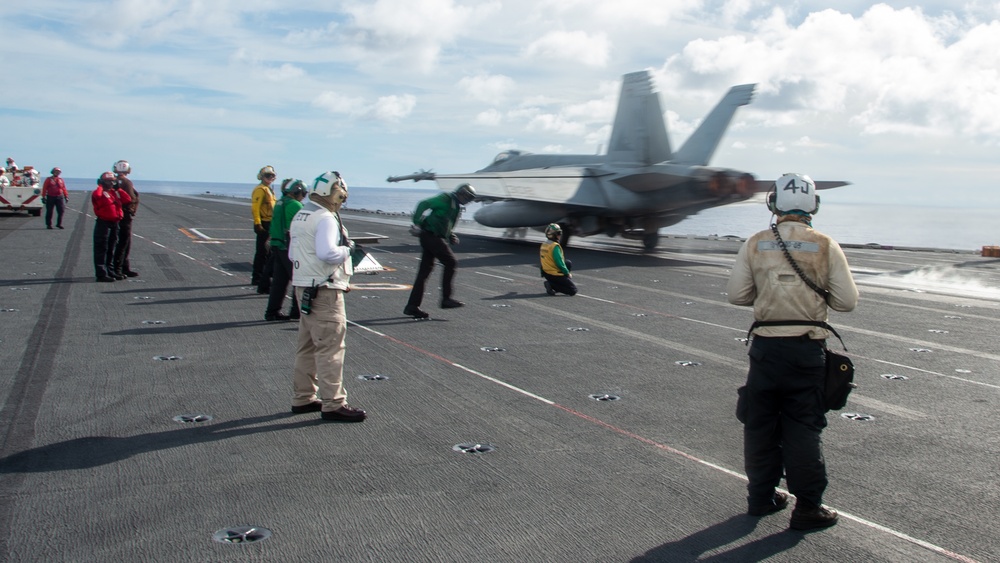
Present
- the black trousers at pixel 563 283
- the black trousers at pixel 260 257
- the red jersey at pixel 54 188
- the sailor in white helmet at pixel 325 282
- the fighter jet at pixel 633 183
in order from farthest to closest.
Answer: the red jersey at pixel 54 188
the fighter jet at pixel 633 183
the black trousers at pixel 563 283
the black trousers at pixel 260 257
the sailor in white helmet at pixel 325 282

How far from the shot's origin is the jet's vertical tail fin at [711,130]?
24108 millimetres

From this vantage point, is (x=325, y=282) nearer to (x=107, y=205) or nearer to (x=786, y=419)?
(x=786, y=419)

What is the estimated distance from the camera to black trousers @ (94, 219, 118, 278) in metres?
14.2

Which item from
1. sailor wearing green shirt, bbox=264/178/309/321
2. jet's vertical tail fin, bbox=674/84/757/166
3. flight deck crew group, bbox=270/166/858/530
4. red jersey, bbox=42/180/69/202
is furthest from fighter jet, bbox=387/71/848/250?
flight deck crew group, bbox=270/166/858/530

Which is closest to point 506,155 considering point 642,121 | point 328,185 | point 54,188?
point 642,121

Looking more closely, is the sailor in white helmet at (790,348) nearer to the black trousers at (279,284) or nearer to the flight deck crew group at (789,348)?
the flight deck crew group at (789,348)

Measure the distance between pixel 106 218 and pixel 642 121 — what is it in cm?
1613

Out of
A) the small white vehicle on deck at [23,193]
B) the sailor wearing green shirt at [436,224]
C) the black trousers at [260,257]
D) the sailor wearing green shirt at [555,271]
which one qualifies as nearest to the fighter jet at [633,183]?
the sailor wearing green shirt at [555,271]

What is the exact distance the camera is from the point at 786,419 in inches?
185

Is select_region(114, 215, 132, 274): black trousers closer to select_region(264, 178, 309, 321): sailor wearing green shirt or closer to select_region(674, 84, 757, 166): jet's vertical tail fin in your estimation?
select_region(264, 178, 309, 321): sailor wearing green shirt

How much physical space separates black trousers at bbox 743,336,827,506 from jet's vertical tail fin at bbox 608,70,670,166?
20592 mm

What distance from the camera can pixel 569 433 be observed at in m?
6.23

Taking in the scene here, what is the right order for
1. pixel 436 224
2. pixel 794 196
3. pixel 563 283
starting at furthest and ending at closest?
pixel 563 283, pixel 436 224, pixel 794 196

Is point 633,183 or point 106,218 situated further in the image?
point 633,183
